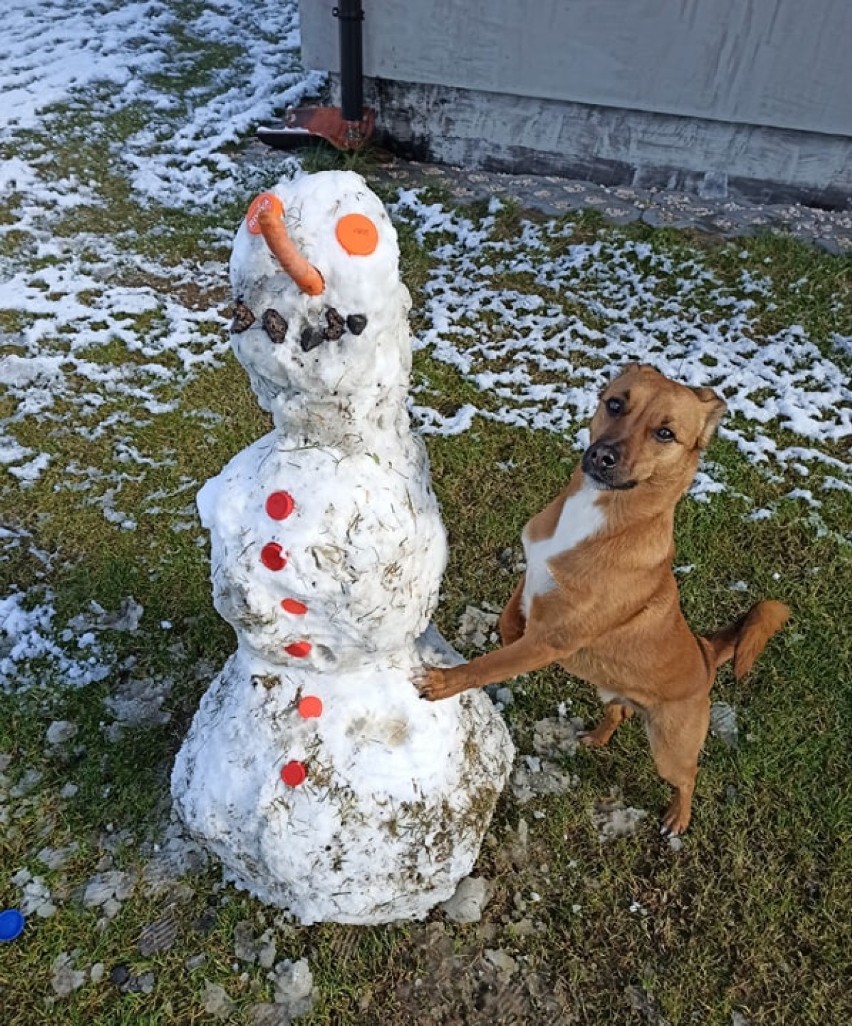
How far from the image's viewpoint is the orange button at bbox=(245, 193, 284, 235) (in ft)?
5.08

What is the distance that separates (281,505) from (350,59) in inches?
215

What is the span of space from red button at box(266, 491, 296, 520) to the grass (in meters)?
1.55

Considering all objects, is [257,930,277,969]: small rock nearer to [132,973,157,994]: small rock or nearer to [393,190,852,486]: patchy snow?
[132,973,157,994]: small rock

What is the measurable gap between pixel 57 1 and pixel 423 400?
747 centimetres

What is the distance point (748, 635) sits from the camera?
2740 millimetres

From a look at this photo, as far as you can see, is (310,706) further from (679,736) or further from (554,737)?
(554,737)

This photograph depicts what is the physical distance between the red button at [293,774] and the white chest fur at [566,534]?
772 mm

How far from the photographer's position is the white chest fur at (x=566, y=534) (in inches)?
89.8

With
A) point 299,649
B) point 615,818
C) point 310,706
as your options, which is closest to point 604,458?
point 299,649

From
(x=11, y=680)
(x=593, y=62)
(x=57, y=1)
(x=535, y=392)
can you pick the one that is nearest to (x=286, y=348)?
(x=11, y=680)

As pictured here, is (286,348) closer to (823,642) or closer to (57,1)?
(823,642)

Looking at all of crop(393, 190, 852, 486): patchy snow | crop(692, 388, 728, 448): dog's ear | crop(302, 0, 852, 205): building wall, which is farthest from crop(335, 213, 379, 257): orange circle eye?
crop(302, 0, 852, 205): building wall

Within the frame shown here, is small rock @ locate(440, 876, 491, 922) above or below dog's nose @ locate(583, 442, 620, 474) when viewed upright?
below

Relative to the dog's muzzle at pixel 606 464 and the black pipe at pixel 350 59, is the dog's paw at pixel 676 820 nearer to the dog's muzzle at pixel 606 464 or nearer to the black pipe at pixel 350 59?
the dog's muzzle at pixel 606 464
